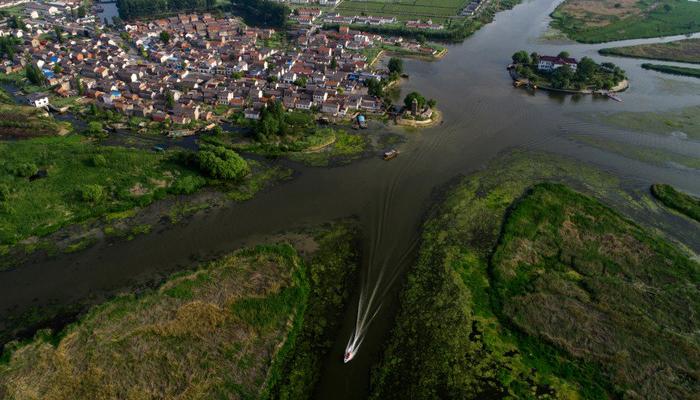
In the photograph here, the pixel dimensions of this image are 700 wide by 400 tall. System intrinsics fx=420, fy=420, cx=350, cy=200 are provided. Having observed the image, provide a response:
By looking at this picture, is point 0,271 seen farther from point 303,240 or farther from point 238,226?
point 303,240

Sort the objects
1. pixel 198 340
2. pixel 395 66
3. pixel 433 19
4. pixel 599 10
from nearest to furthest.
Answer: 1. pixel 198 340
2. pixel 395 66
3. pixel 433 19
4. pixel 599 10

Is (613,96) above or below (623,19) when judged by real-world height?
below

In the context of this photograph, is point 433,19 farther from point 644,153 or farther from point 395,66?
point 644,153

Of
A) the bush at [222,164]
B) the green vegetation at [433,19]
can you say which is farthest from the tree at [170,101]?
the green vegetation at [433,19]

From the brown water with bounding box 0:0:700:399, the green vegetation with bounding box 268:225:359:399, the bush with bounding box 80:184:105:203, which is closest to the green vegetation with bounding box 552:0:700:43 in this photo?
the brown water with bounding box 0:0:700:399

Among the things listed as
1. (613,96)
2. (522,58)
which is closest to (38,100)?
(522,58)

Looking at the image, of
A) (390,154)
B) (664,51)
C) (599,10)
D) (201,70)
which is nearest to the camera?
(390,154)

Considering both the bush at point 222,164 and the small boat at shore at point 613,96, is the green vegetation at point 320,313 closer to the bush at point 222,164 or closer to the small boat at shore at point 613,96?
the bush at point 222,164

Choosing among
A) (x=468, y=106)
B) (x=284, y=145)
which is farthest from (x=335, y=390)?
(x=468, y=106)
